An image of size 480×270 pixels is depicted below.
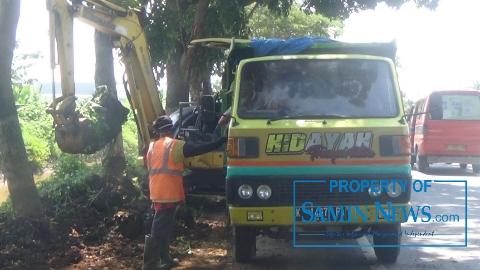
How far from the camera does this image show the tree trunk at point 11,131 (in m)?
7.86

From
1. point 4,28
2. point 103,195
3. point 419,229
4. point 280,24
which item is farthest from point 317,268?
point 280,24

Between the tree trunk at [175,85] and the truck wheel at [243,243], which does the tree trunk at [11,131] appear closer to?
the truck wheel at [243,243]

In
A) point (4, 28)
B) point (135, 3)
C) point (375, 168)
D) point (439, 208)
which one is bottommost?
point (439, 208)

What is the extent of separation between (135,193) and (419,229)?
4375 mm

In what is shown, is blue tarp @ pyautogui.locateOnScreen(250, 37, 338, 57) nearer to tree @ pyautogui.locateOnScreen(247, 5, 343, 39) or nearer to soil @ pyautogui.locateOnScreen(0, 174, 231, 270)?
soil @ pyautogui.locateOnScreen(0, 174, 231, 270)

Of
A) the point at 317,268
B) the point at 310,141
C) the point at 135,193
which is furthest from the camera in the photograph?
the point at 135,193

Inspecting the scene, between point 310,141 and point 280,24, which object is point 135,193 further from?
point 280,24

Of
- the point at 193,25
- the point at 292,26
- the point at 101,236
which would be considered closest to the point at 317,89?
the point at 101,236

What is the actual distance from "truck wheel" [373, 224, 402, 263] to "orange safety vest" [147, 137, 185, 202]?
2143 millimetres

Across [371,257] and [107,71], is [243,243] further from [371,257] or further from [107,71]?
[107,71]

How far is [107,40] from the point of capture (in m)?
11.8

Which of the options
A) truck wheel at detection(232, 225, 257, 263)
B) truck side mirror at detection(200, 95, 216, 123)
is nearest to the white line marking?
truck wheel at detection(232, 225, 257, 263)

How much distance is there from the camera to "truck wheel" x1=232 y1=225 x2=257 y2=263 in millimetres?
6895

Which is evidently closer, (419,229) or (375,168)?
(375,168)
